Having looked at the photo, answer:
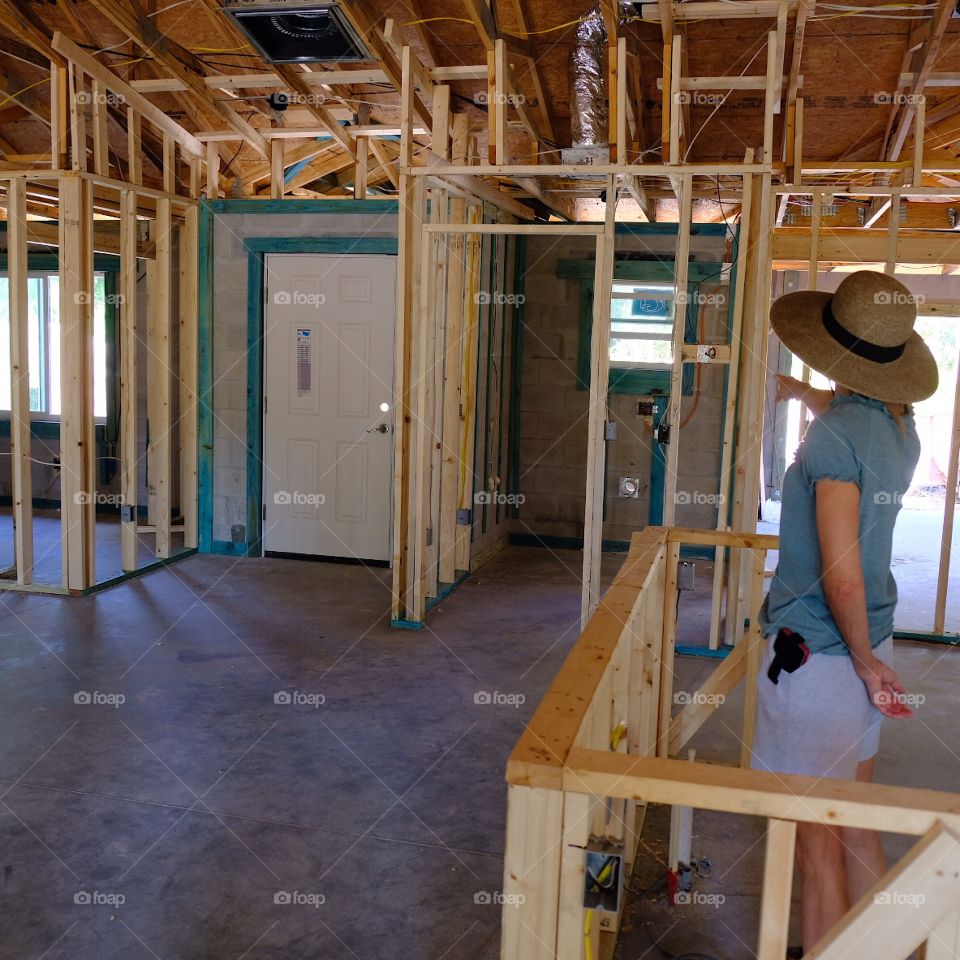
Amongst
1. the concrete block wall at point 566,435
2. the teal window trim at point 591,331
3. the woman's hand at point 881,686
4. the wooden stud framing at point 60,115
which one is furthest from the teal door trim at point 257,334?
Answer: the woman's hand at point 881,686

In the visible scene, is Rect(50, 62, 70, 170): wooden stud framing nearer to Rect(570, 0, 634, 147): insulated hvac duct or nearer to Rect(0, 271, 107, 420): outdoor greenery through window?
Rect(570, 0, 634, 147): insulated hvac duct

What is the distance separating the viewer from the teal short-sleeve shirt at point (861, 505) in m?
1.95

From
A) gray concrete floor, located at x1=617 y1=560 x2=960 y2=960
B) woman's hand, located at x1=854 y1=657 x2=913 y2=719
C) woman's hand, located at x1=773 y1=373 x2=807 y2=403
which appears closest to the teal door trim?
gray concrete floor, located at x1=617 y1=560 x2=960 y2=960

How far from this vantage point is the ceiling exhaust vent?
4.42 m

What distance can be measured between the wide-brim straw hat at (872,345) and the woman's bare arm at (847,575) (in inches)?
9.3

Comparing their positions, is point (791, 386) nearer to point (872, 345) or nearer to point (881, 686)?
point (872, 345)

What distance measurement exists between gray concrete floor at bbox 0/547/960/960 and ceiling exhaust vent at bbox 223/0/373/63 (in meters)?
3.09

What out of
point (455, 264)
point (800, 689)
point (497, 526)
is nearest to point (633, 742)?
point (800, 689)

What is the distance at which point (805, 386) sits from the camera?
2.63 m

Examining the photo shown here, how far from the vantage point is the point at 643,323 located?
292 inches

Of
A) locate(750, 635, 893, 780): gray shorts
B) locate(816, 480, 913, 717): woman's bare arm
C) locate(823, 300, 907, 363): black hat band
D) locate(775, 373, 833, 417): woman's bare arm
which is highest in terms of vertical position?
locate(823, 300, 907, 363): black hat band

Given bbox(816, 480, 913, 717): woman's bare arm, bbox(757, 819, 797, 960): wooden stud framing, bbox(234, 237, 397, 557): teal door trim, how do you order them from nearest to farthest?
bbox(757, 819, 797, 960): wooden stud framing
bbox(816, 480, 913, 717): woman's bare arm
bbox(234, 237, 397, 557): teal door trim

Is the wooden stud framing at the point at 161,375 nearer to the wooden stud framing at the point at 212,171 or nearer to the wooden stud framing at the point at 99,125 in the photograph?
the wooden stud framing at the point at 212,171

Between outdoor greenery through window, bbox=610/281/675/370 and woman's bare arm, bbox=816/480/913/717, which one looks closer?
woman's bare arm, bbox=816/480/913/717
